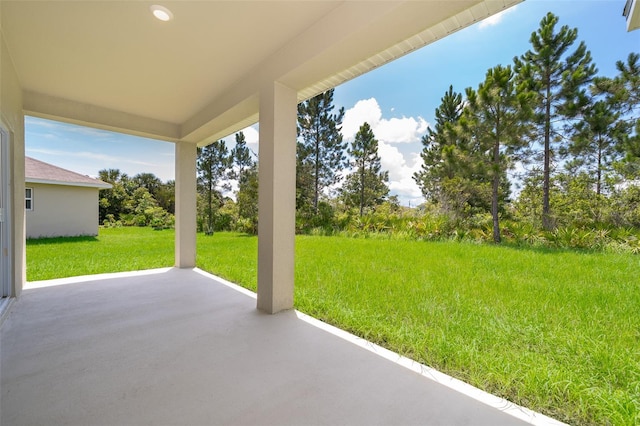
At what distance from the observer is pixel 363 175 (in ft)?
47.2

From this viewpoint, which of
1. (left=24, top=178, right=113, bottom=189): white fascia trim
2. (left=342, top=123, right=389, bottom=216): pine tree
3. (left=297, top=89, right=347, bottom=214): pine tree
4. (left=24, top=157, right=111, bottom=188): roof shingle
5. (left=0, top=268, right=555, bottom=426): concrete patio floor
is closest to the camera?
(left=0, top=268, right=555, bottom=426): concrete patio floor

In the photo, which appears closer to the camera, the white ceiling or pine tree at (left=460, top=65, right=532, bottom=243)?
the white ceiling

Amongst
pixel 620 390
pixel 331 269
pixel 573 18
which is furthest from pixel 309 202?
pixel 620 390

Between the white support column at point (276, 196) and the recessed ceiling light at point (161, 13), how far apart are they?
101cm

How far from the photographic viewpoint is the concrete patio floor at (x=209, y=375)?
1.42 metres

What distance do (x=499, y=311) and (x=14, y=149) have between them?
5.97 metres

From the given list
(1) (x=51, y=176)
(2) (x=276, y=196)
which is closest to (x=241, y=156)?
(1) (x=51, y=176)

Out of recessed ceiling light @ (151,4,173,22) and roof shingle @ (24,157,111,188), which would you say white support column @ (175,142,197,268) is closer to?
recessed ceiling light @ (151,4,173,22)

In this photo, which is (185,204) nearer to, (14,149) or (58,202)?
(14,149)

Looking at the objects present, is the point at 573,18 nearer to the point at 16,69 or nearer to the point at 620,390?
the point at 620,390

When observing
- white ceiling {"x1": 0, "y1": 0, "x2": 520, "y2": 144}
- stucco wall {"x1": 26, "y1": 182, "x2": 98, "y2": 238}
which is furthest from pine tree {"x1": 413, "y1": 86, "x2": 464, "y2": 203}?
stucco wall {"x1": 26, "y1": 182, "x2": 98, "y2": 238}

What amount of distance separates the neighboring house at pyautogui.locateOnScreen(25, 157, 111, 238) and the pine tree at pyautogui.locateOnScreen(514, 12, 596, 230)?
16234 millimetres

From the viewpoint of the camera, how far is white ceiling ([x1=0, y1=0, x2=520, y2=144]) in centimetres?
202

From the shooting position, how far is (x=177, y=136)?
496 cm
